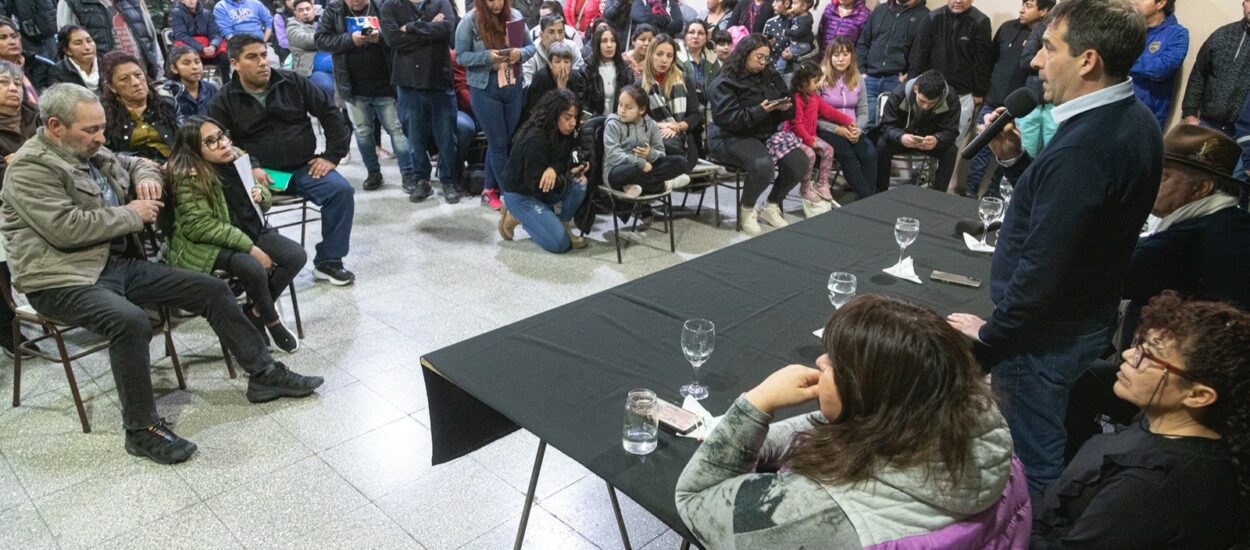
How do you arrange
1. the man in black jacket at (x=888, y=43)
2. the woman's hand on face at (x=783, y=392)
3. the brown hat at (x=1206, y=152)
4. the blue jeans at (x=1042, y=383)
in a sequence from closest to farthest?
the woman's hand on face at (x=783, y=392)
the blue jeans at (x=1042, y=383)
the brown hat at (x=1206, y=152)
the man in black jacket at (x=888, y=43)

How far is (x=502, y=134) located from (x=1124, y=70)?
400 centimetres

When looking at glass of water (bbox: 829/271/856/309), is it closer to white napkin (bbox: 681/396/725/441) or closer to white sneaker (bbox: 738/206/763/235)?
white napkin (bbox: 681/396/725/441)

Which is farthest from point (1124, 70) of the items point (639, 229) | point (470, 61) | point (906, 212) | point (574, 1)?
point (574, 1)

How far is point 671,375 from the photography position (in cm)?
177

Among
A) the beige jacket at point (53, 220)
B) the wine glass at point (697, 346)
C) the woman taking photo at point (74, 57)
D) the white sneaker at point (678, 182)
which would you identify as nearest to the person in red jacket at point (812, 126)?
the white sneaker at point (678, 182)

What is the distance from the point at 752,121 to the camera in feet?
16.1

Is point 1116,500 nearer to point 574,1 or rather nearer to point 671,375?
point 671,375

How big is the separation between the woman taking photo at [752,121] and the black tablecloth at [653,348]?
7.74ft

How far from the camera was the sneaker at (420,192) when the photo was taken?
5426mm

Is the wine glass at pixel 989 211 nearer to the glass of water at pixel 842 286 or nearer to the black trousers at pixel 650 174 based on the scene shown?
the glass of water at pixel 842 286

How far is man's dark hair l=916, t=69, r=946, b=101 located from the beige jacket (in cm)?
443

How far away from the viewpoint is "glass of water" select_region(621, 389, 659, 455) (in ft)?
4.86

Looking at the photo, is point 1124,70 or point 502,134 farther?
point 502,134

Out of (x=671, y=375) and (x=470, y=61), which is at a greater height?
(x=470, y=61)
